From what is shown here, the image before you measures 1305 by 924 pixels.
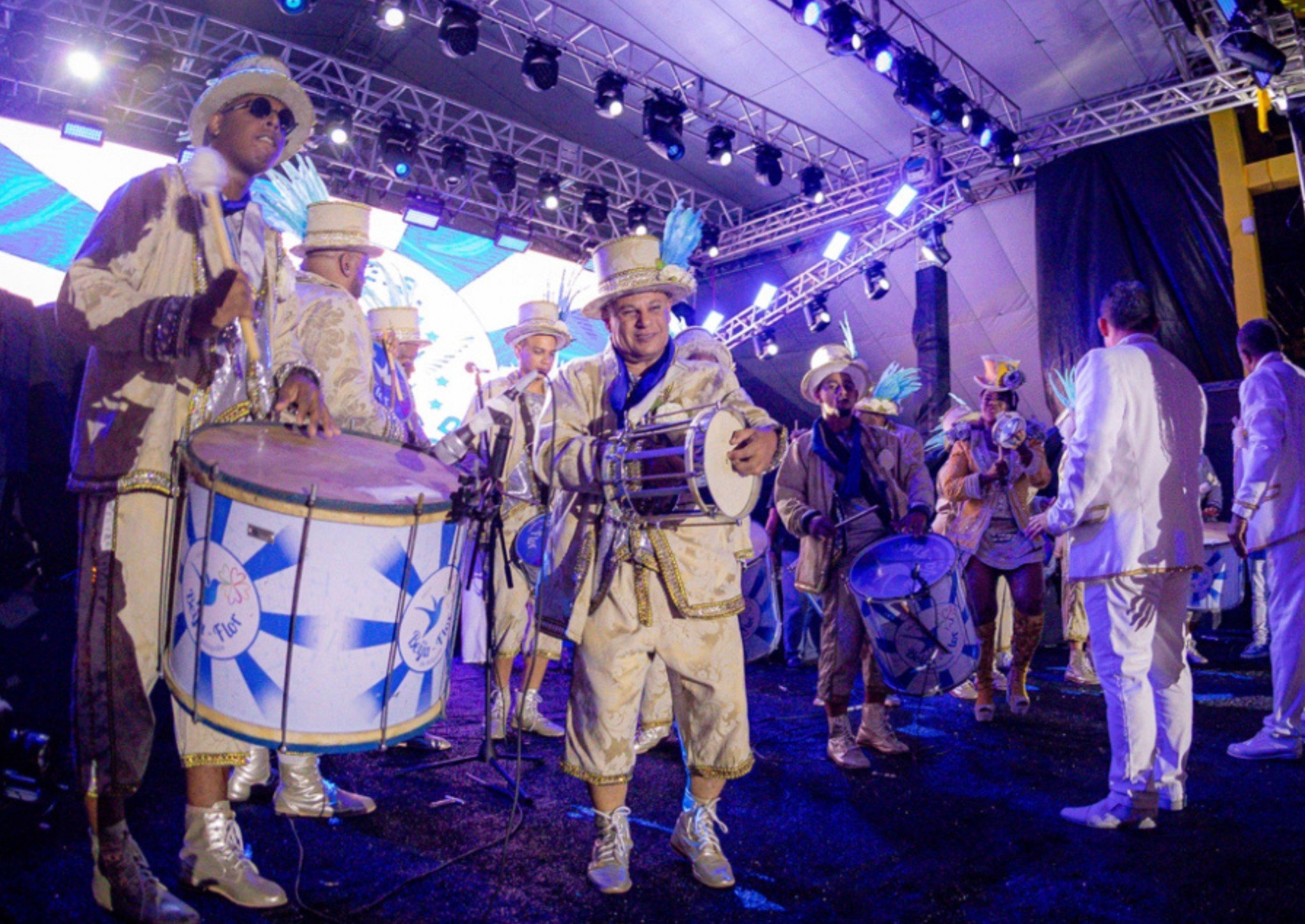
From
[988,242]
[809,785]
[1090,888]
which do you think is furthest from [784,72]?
[1090,888]

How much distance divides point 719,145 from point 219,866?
9.75 m

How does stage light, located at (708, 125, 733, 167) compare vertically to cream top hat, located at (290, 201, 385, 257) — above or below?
above

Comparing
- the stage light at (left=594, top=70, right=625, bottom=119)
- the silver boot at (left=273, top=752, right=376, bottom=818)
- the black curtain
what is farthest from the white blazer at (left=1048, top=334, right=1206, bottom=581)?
the black curtain

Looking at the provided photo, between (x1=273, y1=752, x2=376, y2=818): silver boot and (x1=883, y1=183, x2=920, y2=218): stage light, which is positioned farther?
(x1=883, y1=183, x2=920, y2=218): stage light

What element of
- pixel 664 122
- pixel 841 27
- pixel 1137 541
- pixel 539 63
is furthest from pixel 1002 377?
pixel 539 63

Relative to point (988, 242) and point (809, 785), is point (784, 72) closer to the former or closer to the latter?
point (988, 242)

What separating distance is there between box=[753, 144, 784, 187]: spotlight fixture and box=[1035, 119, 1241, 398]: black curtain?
11.4ft

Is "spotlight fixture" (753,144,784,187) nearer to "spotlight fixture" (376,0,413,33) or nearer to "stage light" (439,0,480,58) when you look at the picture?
"stage light" (439,0,480,58)

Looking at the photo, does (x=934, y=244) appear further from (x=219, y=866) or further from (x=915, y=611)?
(x=219, y=866)

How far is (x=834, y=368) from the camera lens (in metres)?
4.77

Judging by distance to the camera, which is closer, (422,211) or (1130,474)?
(1130,474)

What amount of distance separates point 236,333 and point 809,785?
9.74 ft

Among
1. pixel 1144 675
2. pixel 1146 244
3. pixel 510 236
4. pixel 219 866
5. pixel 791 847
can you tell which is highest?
pixel 510 236

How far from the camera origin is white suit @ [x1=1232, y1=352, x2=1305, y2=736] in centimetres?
417
